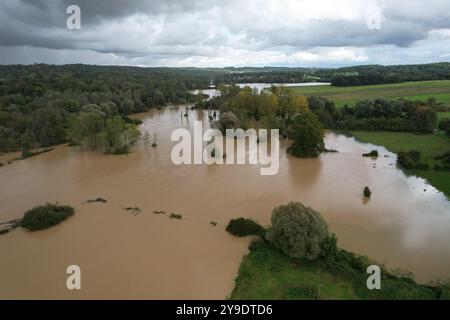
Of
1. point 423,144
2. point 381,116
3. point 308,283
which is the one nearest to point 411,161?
point 423,144

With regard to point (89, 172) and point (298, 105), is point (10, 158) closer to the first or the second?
point (89, 172)

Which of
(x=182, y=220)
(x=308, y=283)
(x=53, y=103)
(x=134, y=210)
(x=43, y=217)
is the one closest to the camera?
(x=308, y=283)

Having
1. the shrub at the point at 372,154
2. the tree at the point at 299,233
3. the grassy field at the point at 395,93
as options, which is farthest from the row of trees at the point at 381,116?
the tree at the point at 299,233

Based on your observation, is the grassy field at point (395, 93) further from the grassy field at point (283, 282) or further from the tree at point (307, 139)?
the grassy field at point (283, 282)

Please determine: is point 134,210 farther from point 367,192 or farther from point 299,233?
point 367,192

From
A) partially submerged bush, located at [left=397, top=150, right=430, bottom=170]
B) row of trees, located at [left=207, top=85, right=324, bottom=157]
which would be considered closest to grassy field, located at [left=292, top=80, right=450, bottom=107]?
row of trees, located at [left=207, top=85, right=324, bottom=157]

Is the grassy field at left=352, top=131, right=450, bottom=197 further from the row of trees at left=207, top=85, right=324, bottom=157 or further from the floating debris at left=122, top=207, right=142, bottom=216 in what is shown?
the floating debris at left=122, top=207, right=142, bottom=216

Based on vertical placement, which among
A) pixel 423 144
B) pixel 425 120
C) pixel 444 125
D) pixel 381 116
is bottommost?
pixel 423 144
